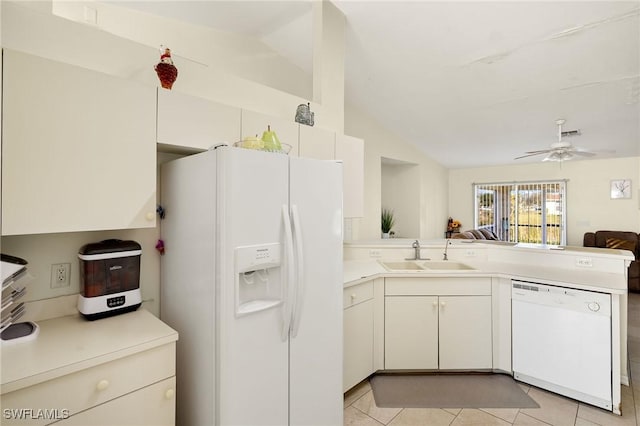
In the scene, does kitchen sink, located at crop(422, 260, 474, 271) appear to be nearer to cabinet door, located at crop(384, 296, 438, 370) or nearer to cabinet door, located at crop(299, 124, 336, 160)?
cabinet door, located at crop(384, 296, 438, 370)

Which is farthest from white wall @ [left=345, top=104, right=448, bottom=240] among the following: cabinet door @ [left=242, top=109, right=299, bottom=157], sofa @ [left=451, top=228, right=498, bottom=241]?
cabinet door @ [left=242, top=109, right=299, bottom=157]

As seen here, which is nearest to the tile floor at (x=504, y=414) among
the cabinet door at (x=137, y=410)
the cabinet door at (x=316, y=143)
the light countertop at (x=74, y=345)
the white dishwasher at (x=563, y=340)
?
the white dishwasher at (x=563, y=340)

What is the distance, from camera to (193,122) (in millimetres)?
1629

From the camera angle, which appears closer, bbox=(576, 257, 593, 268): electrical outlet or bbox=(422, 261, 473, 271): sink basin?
bbox=(576, 257, 593, 268): electrical outlet

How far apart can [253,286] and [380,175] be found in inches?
142

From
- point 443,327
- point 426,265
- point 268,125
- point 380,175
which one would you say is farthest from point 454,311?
point 380,175

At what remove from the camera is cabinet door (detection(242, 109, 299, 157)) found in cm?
187

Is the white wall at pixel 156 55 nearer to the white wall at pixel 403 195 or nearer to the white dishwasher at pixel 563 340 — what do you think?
the white dishwasher at pixel 563 340

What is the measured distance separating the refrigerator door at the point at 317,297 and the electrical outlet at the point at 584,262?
2159mm

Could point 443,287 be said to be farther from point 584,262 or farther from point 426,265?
point 584,262

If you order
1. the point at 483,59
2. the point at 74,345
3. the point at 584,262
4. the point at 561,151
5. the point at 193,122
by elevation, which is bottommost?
the point at 74,345

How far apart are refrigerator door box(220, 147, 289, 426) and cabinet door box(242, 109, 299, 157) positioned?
1.79 ft

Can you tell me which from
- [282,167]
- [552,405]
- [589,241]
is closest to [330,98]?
[282,167]

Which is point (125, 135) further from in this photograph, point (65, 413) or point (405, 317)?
point (405, 317)
